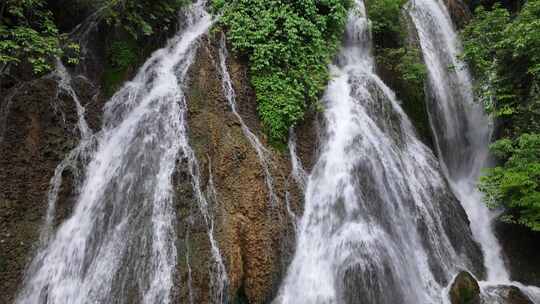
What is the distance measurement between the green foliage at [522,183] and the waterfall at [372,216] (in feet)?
3.25

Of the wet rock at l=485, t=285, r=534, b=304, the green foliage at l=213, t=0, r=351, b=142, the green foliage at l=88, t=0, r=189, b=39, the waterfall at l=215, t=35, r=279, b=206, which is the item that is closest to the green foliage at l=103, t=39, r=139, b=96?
the green foliage at l=88, t=0, r=189, b=39

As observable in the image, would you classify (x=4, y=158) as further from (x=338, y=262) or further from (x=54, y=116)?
(x=338, y=262)

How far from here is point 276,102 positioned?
797 cm

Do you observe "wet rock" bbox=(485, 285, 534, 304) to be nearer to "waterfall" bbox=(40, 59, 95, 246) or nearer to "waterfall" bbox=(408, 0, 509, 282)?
"waterfall" bbox=(408, 0, 509, 282)

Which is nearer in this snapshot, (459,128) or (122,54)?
(122,54)

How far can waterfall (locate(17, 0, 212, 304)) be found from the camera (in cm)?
546

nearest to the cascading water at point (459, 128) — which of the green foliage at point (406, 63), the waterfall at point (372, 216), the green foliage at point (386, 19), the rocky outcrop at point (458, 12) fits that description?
the green foliage at point (406, 63)

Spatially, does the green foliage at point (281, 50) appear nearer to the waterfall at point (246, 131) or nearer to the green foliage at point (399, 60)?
the waterfall at point (246, 131)

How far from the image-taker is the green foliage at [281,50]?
7969 mm

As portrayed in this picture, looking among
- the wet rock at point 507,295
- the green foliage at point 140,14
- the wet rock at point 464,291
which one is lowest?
the wet rock at point 507,295

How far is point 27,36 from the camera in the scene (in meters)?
6.42

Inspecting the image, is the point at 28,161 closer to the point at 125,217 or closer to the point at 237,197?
the point at 125,217

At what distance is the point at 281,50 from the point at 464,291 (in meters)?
6.19

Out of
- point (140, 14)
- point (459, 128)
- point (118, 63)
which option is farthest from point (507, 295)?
point (140, 14)
